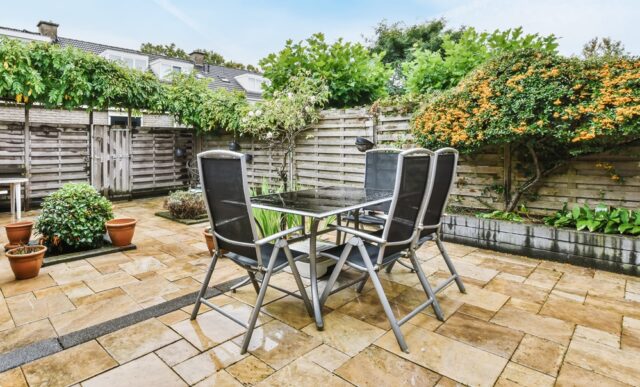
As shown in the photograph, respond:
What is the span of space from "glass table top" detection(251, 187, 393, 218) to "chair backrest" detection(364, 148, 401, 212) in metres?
0.24

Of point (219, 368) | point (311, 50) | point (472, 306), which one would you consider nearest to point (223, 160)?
point (219, 368)

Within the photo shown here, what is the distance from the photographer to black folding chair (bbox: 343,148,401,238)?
11.3 feet

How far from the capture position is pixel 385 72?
655 centimetres

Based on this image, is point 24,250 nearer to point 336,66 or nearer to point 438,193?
point 438,193

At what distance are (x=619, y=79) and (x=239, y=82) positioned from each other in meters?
17.7

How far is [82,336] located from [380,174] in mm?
2695

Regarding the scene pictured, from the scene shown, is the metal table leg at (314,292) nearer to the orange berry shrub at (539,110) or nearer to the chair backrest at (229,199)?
the chair backrest at (229,199)

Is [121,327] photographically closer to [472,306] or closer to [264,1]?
[472,306]

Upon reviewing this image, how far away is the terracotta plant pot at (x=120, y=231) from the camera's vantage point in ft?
12.3

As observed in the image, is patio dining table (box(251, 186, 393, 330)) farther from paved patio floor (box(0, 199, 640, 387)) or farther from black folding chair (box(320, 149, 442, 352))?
paved patio floor (box(0, 199, 640, 387))

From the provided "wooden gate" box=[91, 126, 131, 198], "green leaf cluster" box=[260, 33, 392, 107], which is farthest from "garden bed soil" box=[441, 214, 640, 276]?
"wooden gate" box=[91, 126, 131, 198]

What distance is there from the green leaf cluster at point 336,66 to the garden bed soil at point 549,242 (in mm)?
3142

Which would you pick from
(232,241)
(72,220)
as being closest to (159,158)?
(72,220)

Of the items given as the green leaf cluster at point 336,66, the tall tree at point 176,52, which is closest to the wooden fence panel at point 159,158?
the green leaf cluster at point 336,66
